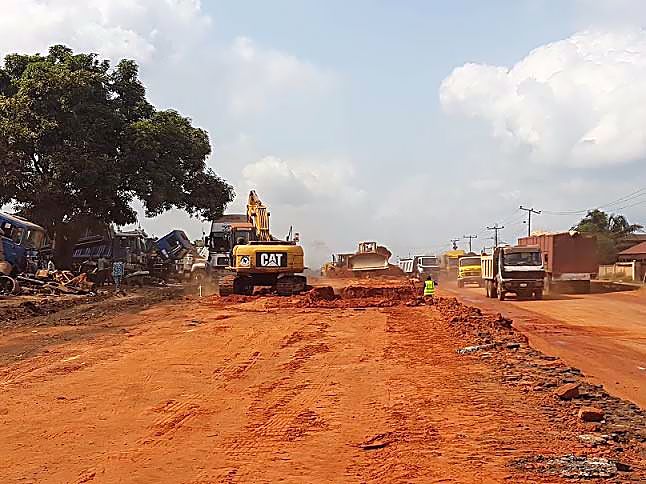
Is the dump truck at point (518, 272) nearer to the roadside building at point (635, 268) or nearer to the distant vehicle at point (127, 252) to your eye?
the roadside building at point (635, 268)

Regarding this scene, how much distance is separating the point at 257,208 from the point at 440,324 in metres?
17.8

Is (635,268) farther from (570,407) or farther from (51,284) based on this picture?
(570,407)

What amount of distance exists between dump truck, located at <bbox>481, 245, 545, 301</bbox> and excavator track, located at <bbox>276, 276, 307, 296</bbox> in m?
9.41

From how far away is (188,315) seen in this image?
21.1 metres

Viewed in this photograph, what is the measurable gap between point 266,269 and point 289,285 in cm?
116

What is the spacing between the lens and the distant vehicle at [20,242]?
31531 millimetres

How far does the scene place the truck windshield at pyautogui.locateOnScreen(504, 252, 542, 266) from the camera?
106 feet

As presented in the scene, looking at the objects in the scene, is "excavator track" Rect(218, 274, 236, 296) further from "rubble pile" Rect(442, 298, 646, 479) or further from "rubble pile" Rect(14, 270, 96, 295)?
"rubble pile" Rect(442, 298, 646, 479)

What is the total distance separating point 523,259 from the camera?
32438 millimetres

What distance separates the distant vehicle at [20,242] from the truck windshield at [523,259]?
2109cm

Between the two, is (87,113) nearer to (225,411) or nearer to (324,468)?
(225,411)

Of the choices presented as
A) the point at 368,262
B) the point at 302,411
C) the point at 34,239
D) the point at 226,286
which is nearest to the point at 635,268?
the point at 368,262

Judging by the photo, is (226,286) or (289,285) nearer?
(289,285)

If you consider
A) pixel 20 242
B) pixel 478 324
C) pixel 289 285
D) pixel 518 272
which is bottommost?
pixel 478 324
